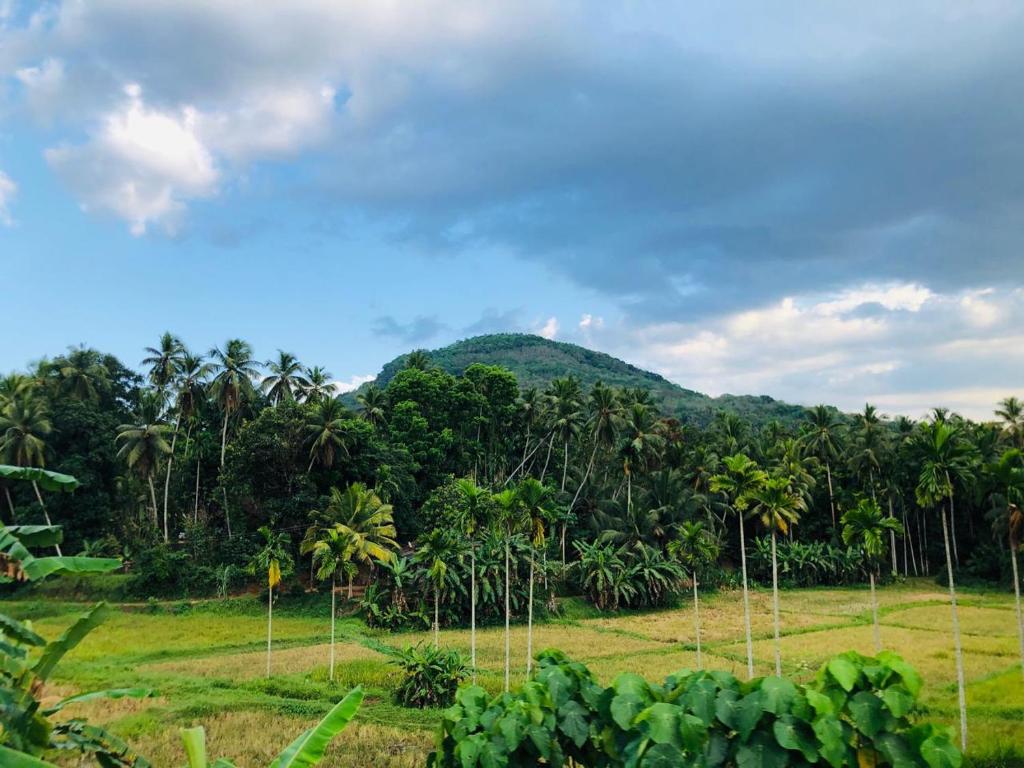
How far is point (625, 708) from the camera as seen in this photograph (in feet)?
32.2

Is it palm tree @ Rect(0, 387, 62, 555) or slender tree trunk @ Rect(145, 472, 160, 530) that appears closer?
palm tree @ Rect(0, 387, 62, 555)

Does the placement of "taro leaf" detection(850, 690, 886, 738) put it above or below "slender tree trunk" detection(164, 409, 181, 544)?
below

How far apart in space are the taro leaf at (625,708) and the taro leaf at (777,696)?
1752 mm

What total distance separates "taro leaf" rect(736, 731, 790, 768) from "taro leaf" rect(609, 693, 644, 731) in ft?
4.71

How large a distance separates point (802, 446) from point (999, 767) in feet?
148

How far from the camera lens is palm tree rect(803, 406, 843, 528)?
5756 cm

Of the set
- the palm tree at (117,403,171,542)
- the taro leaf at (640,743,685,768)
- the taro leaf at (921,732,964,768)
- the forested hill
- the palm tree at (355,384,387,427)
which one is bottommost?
the taro leaf at (640,743,685,768)

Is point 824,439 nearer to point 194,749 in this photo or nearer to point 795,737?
point 795,737

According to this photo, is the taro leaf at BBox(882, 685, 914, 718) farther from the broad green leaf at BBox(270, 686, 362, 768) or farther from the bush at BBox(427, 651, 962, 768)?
the broad green leaf at BBox(270, 686, 362, 768)

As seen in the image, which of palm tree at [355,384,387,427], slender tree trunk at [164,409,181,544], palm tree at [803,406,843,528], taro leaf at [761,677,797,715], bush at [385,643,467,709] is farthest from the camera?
palm tree at [803,406,843,528]

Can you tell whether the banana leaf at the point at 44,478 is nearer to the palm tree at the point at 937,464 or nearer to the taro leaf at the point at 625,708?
the taro leaf at the point at 625,708

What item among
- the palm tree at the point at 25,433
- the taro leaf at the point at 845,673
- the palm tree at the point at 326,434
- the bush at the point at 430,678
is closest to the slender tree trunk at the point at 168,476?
the palm tree at the point at 25,433

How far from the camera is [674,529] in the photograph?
4741 centimetres

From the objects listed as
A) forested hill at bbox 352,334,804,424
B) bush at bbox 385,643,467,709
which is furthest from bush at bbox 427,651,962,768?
forested hill at bbox 352,334,804,424
